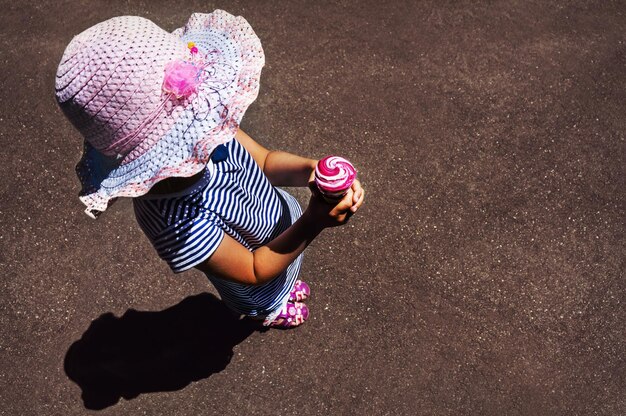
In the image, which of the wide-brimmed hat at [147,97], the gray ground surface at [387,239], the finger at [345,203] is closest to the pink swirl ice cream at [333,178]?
the finger at [345,203]

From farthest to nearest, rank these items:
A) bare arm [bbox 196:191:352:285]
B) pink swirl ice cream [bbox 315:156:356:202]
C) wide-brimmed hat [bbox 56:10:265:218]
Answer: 1. bare arm [bbox 196:191:352:285]
2. pink swirl ice cream [bbox 315:156:356:202]
3. wide-brimmed hat [bbox 56:10:265:218]

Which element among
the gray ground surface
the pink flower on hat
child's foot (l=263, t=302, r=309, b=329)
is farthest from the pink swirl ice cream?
the gray ground surface

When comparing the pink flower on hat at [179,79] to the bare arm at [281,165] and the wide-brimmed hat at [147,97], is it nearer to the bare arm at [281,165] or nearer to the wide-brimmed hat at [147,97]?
the wide-brimmed hat at [147,97]

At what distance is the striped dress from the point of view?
1.92 metres

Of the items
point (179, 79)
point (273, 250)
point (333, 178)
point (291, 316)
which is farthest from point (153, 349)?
point (179, 79)

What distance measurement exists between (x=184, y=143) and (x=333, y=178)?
0.45 m

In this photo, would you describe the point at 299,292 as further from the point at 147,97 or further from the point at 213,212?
the point at 147,97

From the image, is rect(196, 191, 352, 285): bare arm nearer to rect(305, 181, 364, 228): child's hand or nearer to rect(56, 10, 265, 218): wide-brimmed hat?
rect(305, 181, 364, 228): child's hand

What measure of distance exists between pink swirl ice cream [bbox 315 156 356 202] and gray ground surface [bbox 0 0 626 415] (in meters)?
1.47

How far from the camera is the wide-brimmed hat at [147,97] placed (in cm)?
166

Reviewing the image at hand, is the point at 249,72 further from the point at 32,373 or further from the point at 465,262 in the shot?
the point at 32,373

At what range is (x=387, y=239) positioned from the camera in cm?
343

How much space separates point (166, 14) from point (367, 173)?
67.9 inches

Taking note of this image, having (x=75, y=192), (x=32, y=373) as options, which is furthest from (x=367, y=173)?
(x=32, y=373)
